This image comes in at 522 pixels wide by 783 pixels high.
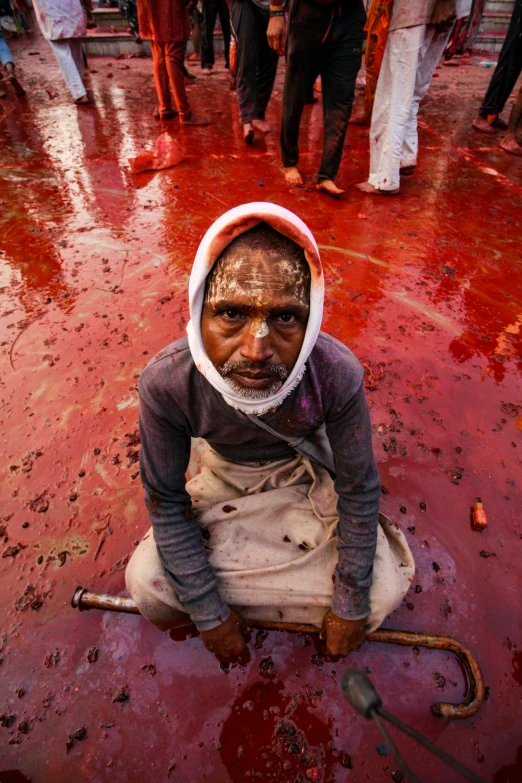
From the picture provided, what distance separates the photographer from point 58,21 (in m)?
6.06

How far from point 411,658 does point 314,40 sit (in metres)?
4.32

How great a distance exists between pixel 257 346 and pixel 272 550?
2.74 feet

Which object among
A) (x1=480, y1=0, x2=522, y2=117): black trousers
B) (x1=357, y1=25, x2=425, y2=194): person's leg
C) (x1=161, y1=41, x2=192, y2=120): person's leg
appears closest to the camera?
(x1=357, y1=25, x2=425, y2=194): person's leg

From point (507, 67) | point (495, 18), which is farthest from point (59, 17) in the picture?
point (495, 18)

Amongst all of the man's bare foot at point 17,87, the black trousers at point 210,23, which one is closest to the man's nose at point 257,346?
the man's bare foot at point 17,87

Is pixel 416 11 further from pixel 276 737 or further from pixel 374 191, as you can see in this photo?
pixel 276 737

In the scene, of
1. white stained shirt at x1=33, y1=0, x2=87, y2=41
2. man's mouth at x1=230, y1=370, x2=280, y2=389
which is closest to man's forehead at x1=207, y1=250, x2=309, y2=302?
man's mouth at x1=230, y1=370, x2=280, y2=389

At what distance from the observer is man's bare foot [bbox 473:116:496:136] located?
648cm

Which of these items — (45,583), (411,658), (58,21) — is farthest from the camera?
(58,21)

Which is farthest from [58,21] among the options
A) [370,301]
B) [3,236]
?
[370,301]

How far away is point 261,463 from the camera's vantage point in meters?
1.74

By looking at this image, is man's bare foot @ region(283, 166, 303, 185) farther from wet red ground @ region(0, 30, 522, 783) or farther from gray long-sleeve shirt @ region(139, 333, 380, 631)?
gray long-sleeve shirt @ region(139, 333, 380, 631)

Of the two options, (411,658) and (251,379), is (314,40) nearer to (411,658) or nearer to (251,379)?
(251,379)

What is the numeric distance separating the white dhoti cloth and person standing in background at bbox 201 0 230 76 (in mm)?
9667
